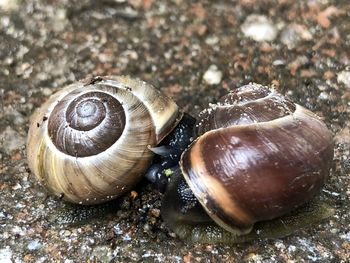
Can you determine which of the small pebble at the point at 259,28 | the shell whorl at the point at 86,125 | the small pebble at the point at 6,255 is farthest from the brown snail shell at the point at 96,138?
the small pebble at the point at 259,28

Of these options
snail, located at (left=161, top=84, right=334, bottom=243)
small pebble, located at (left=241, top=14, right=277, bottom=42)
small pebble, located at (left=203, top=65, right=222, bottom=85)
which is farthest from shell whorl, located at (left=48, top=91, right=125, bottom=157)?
small pebble, located at (left=241, top=14, right=277, bottom=42)

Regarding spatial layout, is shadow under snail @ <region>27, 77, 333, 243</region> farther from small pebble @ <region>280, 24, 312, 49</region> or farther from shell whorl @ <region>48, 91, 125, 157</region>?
small pebble @ <region>280, 24, 312, 49</region>

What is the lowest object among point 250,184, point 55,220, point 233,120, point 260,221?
point 55,220

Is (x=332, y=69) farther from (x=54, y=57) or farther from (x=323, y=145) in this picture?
(x=54, y=57)

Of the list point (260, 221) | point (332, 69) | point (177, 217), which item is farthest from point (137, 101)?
point (332, 69)

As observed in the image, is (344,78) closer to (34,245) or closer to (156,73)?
(156,73)

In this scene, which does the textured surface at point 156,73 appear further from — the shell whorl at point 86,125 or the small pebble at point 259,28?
the shell whorl at point 86,125

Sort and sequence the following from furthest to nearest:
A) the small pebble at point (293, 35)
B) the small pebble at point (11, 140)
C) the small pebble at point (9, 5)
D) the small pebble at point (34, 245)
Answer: the small pebble at point (9, 5), the small pebble at point (293, 35), the small pebble at point (11, 140), the small pebble at point (34, 245)
